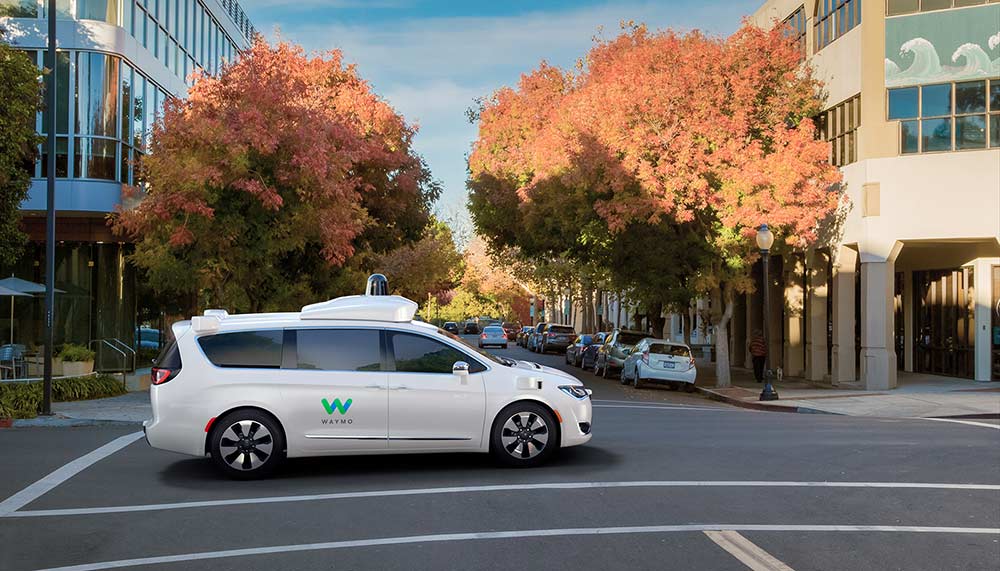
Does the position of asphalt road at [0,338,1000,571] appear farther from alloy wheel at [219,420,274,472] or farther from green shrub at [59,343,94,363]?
green shrub at [59,343,94,363]

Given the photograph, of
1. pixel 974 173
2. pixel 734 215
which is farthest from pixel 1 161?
pixel 974 173

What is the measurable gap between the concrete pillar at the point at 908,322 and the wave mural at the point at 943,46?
8.02 meters

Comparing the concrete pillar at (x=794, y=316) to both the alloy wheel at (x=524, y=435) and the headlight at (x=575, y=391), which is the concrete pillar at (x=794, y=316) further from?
the alloy wheel at (x=524, y=435)

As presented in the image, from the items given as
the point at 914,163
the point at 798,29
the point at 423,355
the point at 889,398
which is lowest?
the point at 889,398

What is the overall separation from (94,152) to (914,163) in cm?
2126

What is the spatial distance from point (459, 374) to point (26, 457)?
5848 mm

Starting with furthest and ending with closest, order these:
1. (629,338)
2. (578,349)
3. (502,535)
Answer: (578,349) → (629,338) → (502,535)

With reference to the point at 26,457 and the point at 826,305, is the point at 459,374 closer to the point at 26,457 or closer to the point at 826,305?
the point at 26,457

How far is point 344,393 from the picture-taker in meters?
11.2

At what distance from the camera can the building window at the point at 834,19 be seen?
2892cm

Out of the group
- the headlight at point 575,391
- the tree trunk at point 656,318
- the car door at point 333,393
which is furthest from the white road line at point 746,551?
the tree trunk at point 656,318

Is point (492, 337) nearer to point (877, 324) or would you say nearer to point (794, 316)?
point (794, 316)

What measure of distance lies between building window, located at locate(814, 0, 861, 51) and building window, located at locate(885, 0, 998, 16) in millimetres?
884

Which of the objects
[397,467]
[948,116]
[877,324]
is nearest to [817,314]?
[877,324]
